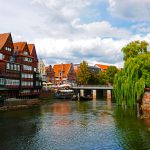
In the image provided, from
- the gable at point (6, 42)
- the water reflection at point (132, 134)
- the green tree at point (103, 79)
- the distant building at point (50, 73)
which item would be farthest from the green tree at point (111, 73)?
the water reflection at point (132, 134)

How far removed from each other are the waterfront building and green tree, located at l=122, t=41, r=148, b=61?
28174 mm

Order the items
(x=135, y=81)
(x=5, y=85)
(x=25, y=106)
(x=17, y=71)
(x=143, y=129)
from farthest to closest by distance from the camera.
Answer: (x=17, y=71) → (x=5, y=85) → (x=25, y=106) → (x=135, y=81) → (x=143, y=129)

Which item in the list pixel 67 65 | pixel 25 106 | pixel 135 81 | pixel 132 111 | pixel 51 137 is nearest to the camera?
pixel 51 137

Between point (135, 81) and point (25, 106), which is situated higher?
point (135, 81)

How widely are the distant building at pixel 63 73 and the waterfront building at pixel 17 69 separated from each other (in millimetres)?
50821

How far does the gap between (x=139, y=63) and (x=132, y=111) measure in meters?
9.89

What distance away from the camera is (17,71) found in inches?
3482

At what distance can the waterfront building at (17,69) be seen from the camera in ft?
271

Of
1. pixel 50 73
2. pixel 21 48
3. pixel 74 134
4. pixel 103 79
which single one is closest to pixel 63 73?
pixel 50 73

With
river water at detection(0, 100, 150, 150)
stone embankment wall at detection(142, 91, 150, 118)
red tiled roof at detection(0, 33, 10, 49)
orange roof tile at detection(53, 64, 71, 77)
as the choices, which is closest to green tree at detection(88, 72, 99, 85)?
orange roof tile at detection(53, 64, 71, 77)

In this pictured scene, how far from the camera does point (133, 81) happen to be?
5453cm

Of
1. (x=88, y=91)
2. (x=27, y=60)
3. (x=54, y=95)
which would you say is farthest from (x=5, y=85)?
(x=88, y=91)

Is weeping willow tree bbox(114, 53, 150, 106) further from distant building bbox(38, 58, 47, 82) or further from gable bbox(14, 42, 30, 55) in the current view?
distant building bbox(38, 58, 47, 82)

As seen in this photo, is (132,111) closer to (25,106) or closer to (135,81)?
(135,81)
